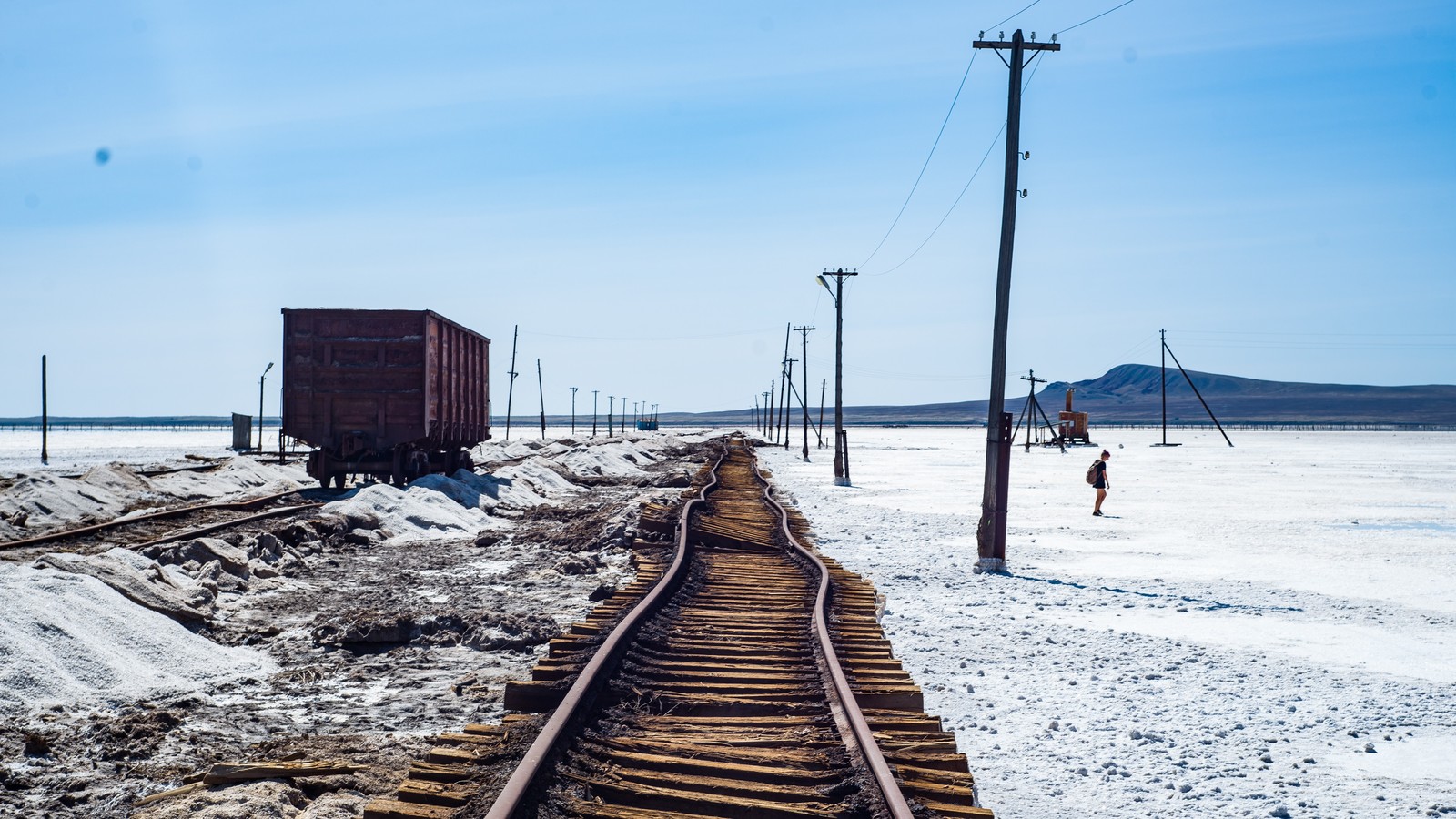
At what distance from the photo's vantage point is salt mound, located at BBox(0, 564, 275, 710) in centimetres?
613

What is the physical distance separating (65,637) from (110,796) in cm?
240

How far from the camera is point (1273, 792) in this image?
523cm

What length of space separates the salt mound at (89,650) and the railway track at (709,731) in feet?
8.26

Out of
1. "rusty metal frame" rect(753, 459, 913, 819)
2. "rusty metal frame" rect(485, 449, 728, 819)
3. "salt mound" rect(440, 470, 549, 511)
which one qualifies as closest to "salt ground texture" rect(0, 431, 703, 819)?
"rusty metal frame" rect(485, 449, 728, 819)

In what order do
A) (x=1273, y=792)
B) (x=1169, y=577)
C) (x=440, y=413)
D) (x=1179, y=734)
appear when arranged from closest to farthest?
1. (x=1273, y=792)
2. (x=1179, y=734)
3. (x=1169, y=577)
4. (x=440, y=413)

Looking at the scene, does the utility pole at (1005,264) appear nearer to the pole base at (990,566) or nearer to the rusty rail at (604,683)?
the pole base at (990,566)

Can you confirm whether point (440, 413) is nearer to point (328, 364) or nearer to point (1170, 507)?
point (328, 364)

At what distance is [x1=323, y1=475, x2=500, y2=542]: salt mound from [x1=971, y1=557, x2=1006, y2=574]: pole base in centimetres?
806

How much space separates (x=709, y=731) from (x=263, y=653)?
4250mm

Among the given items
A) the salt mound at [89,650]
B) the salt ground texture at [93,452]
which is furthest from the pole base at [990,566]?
the salt ground texture at [93,452]

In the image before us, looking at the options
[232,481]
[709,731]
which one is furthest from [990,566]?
[232,481]

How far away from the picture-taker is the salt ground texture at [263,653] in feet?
16.4

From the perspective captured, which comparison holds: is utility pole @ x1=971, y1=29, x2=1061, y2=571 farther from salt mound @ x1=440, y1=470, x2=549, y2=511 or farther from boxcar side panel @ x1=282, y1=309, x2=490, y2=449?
boxcar side panel @ x1=282, y1=309, x2=490, y2=449

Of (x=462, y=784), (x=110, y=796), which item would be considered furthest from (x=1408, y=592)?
(x=110, y=796)
